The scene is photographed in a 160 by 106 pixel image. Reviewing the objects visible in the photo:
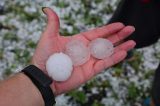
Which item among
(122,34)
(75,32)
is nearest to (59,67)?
(122,34)

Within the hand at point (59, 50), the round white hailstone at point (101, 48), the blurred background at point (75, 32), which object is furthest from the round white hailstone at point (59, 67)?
the blurred background at point (75, 32)

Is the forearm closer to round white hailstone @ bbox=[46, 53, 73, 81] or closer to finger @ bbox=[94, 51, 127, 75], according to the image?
round white hailstone @ bbox=[46, 53, 73, 81]

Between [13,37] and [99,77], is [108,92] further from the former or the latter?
[13,37]

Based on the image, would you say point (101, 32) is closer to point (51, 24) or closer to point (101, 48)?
point (101, 48)

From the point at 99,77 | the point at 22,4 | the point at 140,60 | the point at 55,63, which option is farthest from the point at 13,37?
the point at 55,63

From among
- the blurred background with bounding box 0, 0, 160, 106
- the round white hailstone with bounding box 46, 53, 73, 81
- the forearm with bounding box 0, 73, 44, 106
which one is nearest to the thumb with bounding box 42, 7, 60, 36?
the round white hailstone with bounding box 46, 53, 73, 81

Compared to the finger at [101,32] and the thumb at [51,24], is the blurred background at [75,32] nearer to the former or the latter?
the finger at [101,32]
